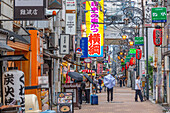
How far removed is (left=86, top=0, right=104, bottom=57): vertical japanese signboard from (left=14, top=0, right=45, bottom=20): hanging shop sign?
111 feet

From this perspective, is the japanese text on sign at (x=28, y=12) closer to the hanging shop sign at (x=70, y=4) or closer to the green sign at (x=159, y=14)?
the green sign at (x=159, y=14)

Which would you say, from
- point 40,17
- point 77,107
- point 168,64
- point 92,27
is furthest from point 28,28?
point 92,27

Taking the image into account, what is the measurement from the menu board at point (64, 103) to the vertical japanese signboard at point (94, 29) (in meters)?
28.9

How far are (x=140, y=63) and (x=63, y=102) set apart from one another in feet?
96.7

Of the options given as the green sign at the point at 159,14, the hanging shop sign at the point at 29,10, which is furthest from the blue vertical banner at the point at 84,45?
the hanging shop sign at the point at 29,10

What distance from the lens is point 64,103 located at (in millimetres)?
17312

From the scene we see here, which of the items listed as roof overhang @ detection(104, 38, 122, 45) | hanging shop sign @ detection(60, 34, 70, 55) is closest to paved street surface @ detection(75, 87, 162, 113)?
hanging shop sign @ detection(60, 34, 70, 55)

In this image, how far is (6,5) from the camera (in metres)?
14.7

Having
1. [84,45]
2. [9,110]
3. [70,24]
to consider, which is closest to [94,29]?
[84,45]

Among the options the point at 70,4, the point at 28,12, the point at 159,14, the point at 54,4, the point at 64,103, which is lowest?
the point at 64,103

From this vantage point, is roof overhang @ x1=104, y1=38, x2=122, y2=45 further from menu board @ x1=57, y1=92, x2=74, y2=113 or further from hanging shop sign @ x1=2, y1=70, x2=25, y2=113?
hanging shop sign @ x1=2, y1=70, x2=25, y2=113

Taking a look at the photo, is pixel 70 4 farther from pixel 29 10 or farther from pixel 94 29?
pixel 29 10

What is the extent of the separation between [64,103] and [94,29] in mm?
30082

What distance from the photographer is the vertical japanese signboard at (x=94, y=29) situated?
4616 cm
